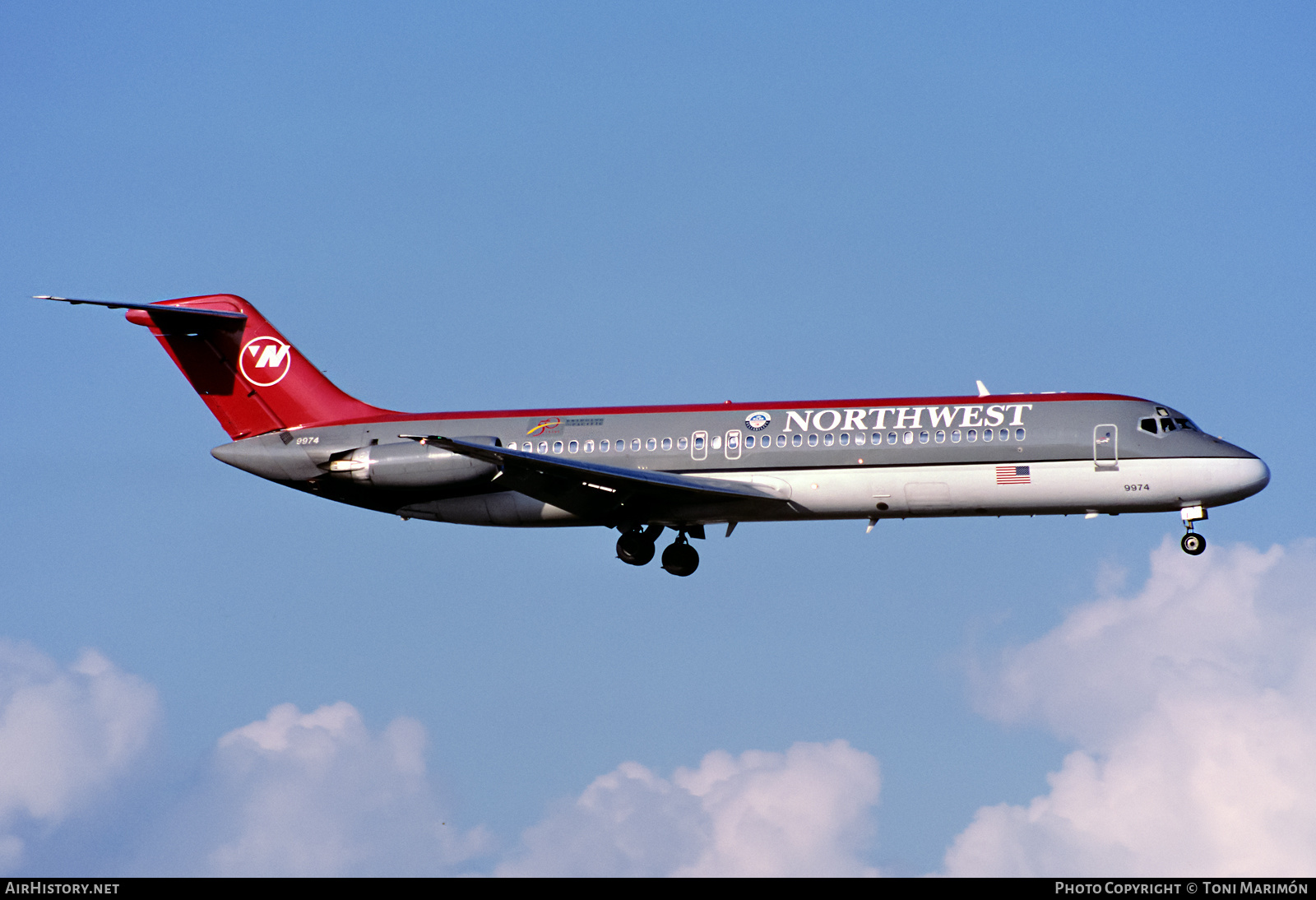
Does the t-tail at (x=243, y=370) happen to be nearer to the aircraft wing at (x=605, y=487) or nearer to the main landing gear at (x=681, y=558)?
the aircraft wing at (x=605, y=487)

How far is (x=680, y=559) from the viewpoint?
46.0 meters

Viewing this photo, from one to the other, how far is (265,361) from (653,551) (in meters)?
12.5

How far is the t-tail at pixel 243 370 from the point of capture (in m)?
47.6

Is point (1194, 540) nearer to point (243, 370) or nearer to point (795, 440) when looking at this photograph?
point (795, 440)

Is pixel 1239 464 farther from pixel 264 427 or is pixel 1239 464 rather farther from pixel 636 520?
pixel 264 427

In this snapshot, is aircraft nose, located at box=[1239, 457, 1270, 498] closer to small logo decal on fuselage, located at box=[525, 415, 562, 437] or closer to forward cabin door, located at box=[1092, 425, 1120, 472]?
forward cabin door, located at box=[1092, 425, 1120, 472]

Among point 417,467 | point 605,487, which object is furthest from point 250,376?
point 605,487

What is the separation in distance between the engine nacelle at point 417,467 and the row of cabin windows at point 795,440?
5.62 ft

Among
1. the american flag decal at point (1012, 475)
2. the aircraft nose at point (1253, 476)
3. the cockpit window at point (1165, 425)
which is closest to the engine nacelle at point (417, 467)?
the american flag decal at point (1012, 475)

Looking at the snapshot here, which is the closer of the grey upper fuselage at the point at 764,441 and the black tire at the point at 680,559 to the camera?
the grey upper fuselage at the point at 764,441

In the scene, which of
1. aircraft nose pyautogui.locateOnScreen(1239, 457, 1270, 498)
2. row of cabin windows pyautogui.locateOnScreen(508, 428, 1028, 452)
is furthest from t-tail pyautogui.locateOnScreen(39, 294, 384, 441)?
aircraft nose pyautogui.locateOnScreen(1239, 457, 1270, 498)

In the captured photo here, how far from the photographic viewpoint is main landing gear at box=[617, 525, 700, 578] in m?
45.2
